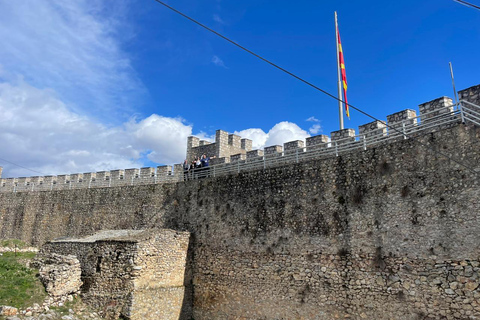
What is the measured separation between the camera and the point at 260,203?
16281 mm

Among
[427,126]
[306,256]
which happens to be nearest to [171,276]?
[306,256]

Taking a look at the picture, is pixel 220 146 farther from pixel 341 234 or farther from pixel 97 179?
pixel 341 234

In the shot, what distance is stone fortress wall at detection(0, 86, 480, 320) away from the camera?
10609 millimetres

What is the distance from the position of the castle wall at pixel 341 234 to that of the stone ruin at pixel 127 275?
42.7 inches

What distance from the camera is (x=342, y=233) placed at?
1316 cm

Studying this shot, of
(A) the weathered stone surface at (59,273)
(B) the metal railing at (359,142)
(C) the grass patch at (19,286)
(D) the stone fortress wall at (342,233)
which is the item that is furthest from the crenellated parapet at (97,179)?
(C) the grass patch at (19,286)

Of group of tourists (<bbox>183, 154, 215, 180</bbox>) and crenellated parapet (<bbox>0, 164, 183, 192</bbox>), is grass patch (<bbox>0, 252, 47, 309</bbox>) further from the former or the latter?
group of tourists (<bbox>183, 154, 215, 180</bbox>)

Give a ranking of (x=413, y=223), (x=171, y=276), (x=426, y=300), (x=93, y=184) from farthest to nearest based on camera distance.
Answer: (x=93, y=184) < (x=171, y=276) < (x=413, y=223) < (x=426, y=300)

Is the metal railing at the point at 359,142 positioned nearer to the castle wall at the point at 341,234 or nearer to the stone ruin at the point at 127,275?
the castle wall at the point at 341,234

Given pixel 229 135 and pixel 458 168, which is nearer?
pixel 458 168

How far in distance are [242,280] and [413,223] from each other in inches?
294

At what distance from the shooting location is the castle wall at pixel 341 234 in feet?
34.8

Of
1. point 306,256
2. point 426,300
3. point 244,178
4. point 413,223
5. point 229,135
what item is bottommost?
point 426,300

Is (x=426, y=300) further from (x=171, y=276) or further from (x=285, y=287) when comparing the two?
(x=171, y=276)
